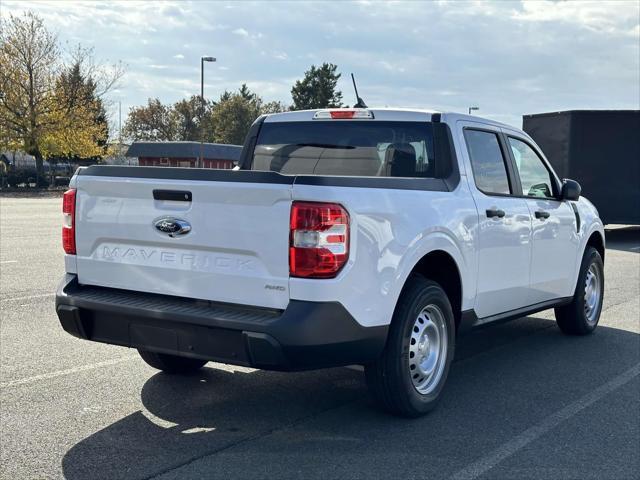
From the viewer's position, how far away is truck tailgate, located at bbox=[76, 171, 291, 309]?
4.02 meters

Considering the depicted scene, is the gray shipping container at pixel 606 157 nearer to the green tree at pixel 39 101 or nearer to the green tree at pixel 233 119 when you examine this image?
the green tree at pixel 39 101

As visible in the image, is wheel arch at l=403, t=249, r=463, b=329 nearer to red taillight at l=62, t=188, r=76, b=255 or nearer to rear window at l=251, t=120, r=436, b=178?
rear window at l=251, t=120, r=436, b=178

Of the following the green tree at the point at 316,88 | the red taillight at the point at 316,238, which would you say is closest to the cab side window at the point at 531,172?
the red taillight at the point at 316,238

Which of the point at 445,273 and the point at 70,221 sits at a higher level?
the point at 70,221

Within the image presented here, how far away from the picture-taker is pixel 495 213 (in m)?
5.46

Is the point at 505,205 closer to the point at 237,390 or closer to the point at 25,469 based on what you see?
the point at 237,390

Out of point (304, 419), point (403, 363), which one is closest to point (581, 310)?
point (403, 363)

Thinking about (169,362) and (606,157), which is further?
(606,157)

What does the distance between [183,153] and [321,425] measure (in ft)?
224

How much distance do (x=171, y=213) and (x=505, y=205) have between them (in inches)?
102

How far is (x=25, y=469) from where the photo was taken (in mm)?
3826

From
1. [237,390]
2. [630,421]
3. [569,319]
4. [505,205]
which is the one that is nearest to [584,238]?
[569,319]

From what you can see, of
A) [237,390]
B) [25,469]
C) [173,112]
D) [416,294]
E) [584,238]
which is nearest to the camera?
[25,469]

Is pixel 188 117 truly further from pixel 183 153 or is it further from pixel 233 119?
pixel 183 153
